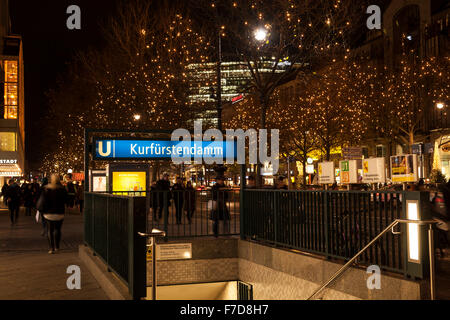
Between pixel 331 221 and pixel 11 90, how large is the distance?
6208 centimetres

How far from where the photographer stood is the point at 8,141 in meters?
61.2

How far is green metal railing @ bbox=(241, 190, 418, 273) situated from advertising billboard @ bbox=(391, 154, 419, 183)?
4501 mm

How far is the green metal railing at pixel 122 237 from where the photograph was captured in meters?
6.39

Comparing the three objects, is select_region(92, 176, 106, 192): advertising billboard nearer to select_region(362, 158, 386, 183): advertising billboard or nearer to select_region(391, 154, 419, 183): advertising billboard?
select_region(362, 158, 386, 183): advertising billboard

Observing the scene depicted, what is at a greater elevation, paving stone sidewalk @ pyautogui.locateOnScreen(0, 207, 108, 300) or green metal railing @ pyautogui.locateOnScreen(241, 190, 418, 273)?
green metal railing @ pyautogui.locateOnScreen(241, 190, 418, 273)

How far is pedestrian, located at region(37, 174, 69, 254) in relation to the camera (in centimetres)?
1231

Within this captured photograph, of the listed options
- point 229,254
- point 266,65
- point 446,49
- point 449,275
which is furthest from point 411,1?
point 449,275

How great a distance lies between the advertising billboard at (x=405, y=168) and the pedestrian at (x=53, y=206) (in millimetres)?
8123

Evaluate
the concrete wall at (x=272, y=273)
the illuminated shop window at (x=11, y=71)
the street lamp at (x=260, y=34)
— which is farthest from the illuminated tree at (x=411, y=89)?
the illuminated shop window at (x=11, y=71)

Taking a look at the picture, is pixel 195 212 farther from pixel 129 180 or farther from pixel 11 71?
pixel 11 71

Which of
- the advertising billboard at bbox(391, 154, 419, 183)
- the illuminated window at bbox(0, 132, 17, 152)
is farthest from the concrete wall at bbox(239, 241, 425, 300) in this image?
the illuminated window at bbox(0, 132, 17, 152)

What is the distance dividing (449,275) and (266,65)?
14.3 metres

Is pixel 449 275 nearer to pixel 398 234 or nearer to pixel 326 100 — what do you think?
pixel 398 234
